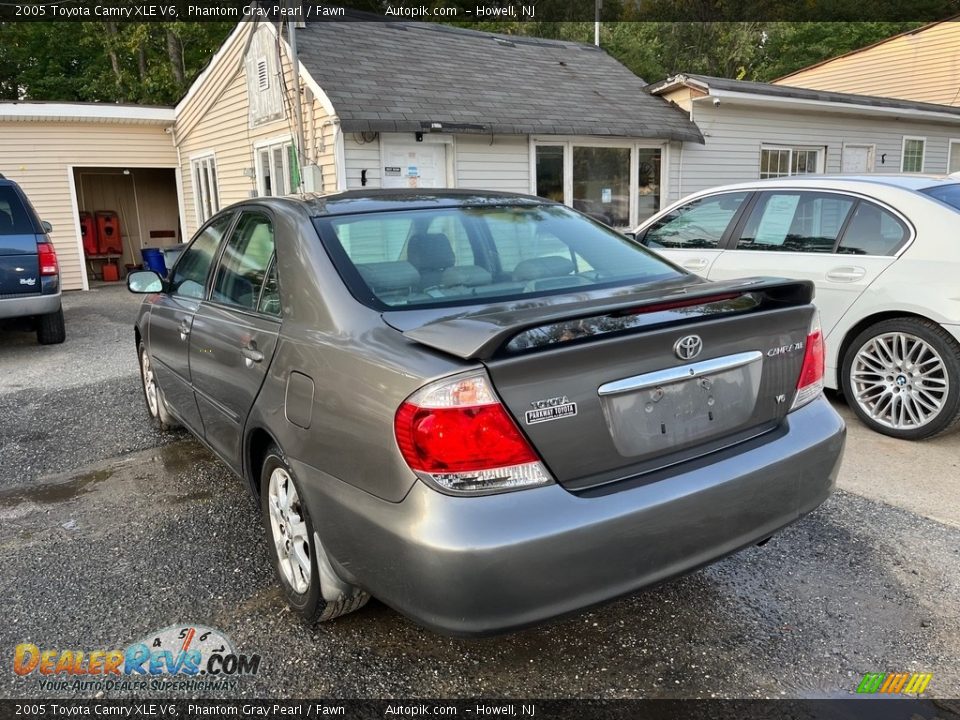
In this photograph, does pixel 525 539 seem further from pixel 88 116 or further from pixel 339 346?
pixel 88 116

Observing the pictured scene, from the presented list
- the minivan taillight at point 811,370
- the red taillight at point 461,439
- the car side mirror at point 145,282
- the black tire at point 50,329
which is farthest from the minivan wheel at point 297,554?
the black tire at point 50,329

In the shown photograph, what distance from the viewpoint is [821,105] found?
1344cm

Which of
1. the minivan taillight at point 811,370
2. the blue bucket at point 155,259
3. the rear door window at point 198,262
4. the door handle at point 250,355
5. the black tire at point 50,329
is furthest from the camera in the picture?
the blue bucket at point 155,259

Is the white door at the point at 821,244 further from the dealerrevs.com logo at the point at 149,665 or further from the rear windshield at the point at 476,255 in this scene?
the dealerrevs.com logo at the point at 149,665

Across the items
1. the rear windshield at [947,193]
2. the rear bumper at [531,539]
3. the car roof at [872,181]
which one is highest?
the car roof at [872,181]

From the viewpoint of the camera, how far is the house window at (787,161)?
13.8 metres

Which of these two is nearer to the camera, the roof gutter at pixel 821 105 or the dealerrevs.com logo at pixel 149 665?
the dealerrevs.com logo at pixel 149 665

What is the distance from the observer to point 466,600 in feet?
6.23

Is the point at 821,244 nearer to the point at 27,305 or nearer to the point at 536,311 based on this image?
the point at 536,311

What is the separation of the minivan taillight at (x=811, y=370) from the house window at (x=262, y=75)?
10.5m

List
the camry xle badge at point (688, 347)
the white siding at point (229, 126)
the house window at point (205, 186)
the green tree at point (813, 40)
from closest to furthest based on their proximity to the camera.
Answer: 1. the camry xle badge at point (688, 347)
2. the white siding at point (229, 126)
3. the house window at point (205, 186)
4. the green tree at point (813, 40)

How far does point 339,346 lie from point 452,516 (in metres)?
0.69

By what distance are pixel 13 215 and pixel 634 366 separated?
8.05m

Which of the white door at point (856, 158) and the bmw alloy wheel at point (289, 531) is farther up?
the white door at point (856, 158)
